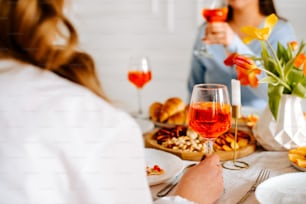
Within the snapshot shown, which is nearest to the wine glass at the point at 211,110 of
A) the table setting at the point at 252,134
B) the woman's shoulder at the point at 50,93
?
the table setting at the point at 252,134

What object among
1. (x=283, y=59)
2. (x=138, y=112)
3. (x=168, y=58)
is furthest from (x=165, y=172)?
(x=168, y=58)

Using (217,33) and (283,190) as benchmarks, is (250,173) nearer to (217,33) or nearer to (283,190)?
(283,190)

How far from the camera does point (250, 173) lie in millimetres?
900

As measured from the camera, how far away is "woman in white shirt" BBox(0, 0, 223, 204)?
1.54 ft

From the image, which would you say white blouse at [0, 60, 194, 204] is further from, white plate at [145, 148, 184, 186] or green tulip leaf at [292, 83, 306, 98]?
green tulip leaf at [292, 83, 306, 98]

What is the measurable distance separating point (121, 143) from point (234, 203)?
12.7 inches

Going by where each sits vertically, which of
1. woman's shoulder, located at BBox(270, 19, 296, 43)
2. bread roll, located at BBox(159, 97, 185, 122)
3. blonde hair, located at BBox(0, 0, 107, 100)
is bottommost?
bread roll, located at BBox(159, 97, 185, 122)

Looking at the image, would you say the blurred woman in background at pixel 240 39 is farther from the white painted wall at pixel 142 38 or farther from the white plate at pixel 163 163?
the white plate at pixel 163 163

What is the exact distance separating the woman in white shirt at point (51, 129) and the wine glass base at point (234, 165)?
0.44m

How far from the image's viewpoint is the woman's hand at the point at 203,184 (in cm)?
74

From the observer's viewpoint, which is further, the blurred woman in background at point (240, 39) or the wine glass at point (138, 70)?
the blurred woman in background at point (240, 39)

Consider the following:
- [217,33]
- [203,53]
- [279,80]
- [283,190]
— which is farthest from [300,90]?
[203,53]

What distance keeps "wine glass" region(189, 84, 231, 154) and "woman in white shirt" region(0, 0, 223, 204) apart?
395 mm

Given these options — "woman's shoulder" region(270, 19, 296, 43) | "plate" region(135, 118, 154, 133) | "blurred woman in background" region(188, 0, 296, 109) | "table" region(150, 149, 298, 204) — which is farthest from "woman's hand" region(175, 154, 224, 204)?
"woman's shoulder" region(270, 19, 296, 43)
